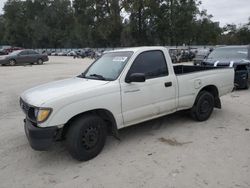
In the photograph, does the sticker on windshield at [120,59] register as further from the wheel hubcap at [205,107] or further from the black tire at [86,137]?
the wheel hubcap at [205,107]

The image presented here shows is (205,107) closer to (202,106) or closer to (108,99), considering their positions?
(202,106)

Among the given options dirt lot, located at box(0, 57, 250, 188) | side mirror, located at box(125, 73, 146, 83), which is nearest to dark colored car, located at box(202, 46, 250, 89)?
dirt lot, located at box(0, 57, 250, 188)

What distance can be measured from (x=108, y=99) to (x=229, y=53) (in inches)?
320

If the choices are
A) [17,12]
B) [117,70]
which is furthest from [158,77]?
[17,12]

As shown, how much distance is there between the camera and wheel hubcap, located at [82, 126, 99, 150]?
4.23 metres

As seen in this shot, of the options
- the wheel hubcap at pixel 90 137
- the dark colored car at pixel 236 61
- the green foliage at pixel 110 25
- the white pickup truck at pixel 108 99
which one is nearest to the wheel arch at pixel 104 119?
the white pickup truck at pixel 108 99

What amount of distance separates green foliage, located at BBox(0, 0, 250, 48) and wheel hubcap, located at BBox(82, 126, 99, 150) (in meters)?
33.5

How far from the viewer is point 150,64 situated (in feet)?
17.0

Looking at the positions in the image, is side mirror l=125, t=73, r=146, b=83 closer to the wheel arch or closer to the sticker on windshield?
the sticker on windshield

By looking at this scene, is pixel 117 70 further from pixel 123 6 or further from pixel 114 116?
pixel 123 6

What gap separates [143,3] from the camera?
3612 cm

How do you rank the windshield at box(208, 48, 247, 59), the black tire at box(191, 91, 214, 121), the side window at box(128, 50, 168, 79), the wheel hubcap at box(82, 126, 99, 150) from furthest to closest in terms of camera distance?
1. the windshield at box(208, 48, 247, 59)
2. the black tire at box(191, 91, 214, 121)
3. the side window at box(128, 50, 168, 79)
4. the wheel hubcap at box(82, 126, 99, 150)

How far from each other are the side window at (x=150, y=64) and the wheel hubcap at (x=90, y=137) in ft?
3.91

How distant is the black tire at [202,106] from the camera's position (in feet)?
19.6
